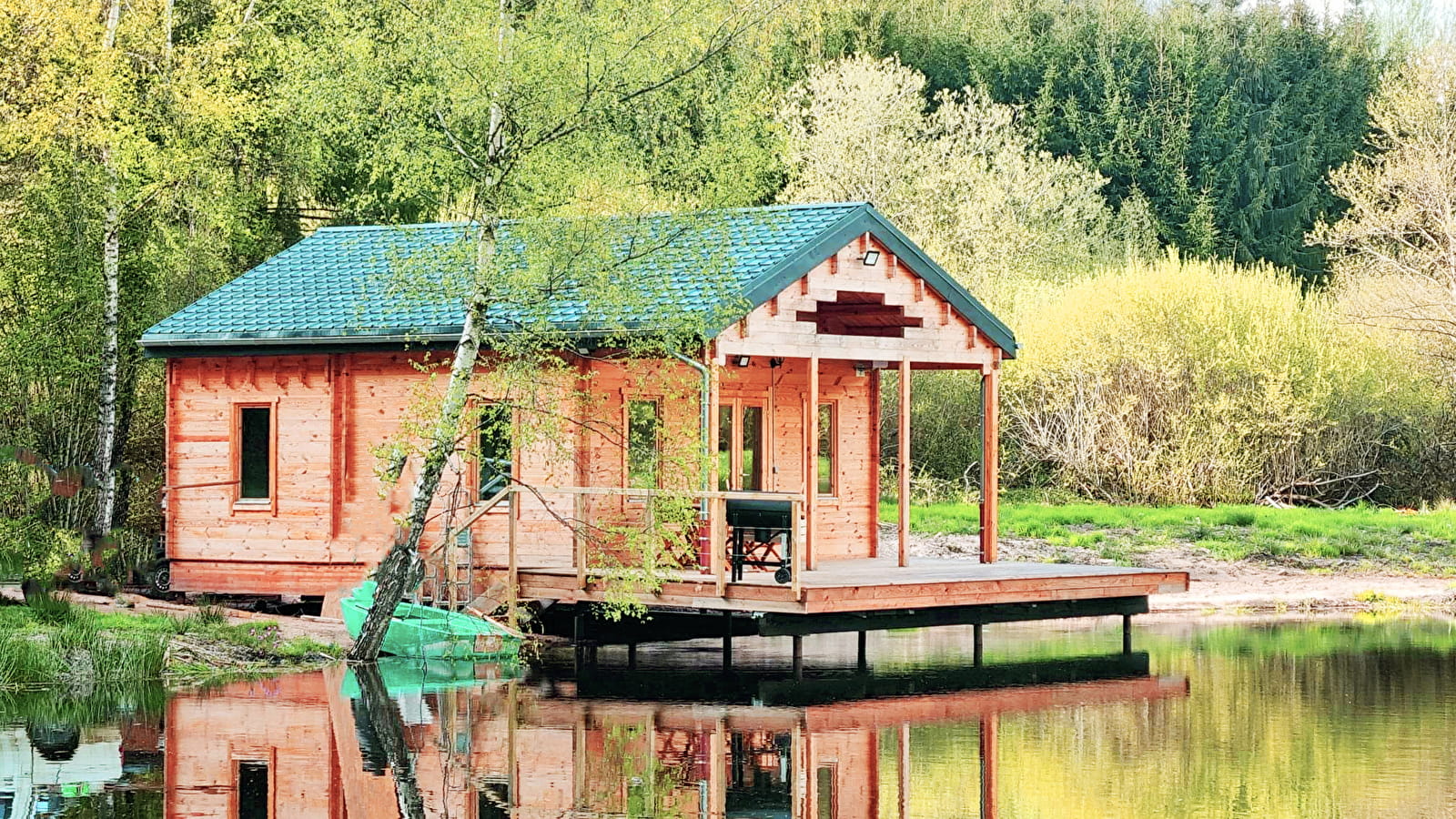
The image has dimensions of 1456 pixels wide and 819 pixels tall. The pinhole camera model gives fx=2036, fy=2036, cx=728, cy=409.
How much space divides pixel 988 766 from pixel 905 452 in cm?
880

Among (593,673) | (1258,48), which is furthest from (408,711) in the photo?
(1258,48)

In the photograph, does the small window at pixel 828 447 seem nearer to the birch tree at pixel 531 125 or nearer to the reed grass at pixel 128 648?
the birch tree at pixel 531 125

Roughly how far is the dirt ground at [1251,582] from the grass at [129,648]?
10821 millimetres

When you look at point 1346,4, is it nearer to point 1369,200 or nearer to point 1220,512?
point 1369,200

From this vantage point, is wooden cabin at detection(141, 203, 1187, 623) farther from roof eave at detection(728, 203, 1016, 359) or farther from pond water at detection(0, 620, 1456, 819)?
pond water at detection(0, 620, 1456, 819)

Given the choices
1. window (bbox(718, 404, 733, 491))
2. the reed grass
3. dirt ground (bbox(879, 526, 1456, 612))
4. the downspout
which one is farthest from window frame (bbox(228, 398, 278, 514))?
dirt ground (bbox(879, 526, 1456, 612))

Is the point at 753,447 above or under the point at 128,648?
above

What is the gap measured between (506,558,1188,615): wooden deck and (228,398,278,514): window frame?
3834 mm

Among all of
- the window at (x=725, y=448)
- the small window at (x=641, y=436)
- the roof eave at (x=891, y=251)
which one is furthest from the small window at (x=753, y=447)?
the roof eave at (x=891, y=251)

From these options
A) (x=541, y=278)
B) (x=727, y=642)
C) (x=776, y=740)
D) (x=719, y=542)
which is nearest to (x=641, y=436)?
(x=727, y=642)

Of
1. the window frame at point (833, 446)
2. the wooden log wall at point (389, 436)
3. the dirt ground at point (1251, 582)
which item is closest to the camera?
the wooden log wall at point (389, 436)

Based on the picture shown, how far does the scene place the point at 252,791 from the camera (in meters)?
11.9

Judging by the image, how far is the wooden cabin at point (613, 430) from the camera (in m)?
19.1

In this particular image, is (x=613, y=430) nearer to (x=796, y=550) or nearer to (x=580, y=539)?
(x=580, y=539)
